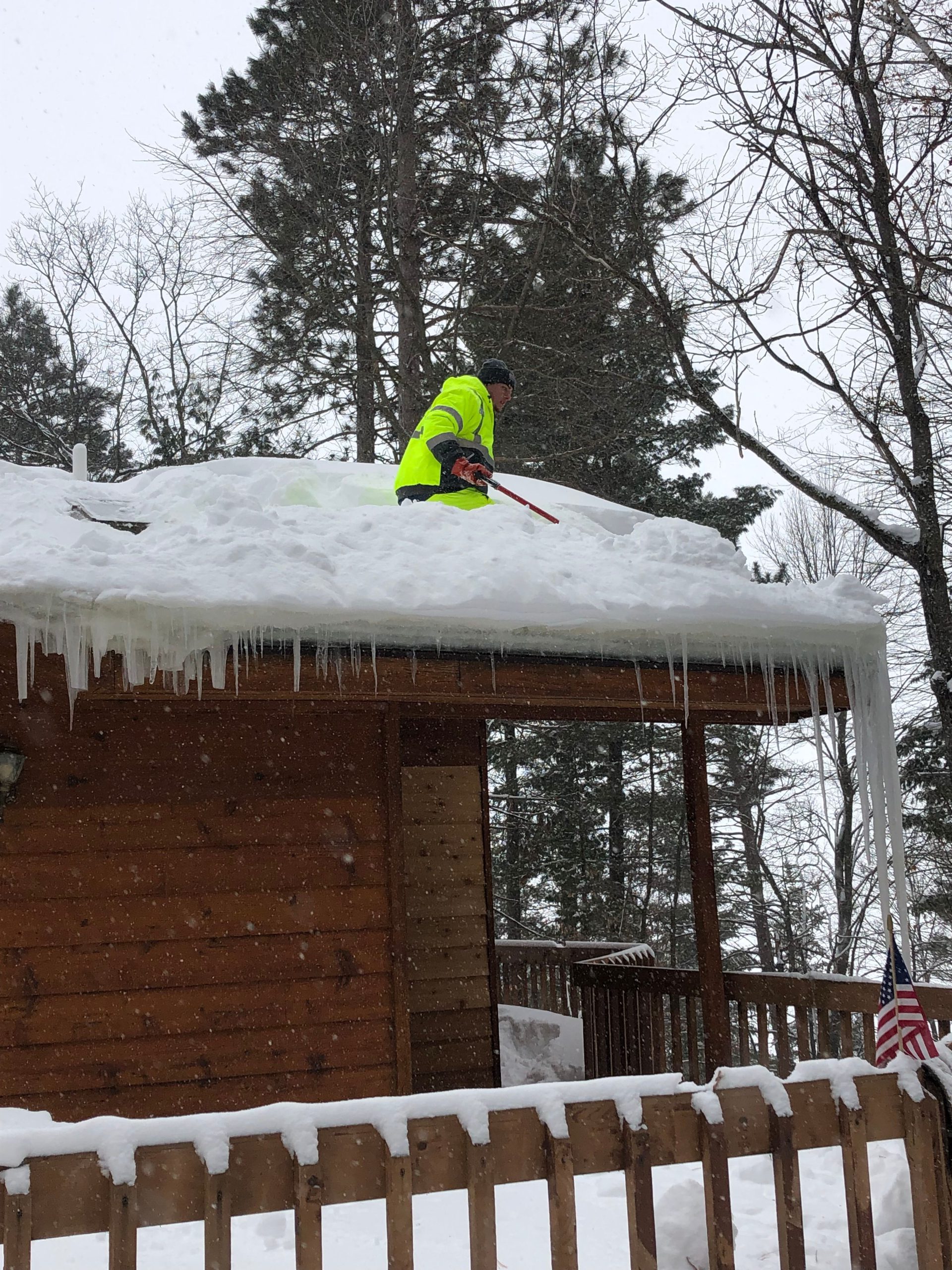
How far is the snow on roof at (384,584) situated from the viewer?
162 inches

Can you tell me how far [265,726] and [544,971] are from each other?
5091mm

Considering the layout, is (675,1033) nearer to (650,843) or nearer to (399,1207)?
(399,1207)

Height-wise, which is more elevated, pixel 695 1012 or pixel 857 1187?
pixel 857 1187

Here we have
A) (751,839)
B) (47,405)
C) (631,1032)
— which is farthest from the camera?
(751,839)

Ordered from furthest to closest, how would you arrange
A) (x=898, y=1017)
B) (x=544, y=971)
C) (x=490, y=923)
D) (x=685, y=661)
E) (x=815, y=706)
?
1. (x=544, y=971)
2. (x=490, y=923)
3. (x=815, y=706)
4. (x=685, y=661)
5. (x=898, y=1017)

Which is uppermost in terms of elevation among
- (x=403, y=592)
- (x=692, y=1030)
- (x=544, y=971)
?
(x=403, y=592)

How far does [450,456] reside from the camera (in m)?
6.14

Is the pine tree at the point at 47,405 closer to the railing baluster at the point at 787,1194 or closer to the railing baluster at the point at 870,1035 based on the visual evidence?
the railing baluster at the point at 870,1035

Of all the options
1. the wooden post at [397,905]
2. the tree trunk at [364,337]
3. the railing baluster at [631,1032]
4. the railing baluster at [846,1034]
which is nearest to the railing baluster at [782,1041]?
the railing baluster at [846,1034]

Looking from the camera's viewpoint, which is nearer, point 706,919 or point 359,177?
point 706,919

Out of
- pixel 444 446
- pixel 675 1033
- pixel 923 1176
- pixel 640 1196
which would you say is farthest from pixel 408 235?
pixel 640 1196

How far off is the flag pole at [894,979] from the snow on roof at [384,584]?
156 centimetres

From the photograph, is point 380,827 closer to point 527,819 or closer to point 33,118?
point 527,819

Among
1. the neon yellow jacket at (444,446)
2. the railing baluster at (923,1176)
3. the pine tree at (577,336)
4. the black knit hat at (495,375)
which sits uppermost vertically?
the pine tree at (577,336)
